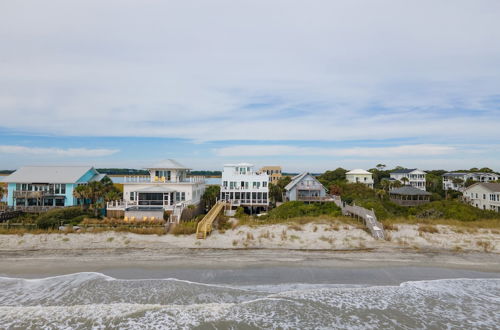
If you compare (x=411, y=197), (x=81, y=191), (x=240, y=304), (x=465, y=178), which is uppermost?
(x=465, y=178)

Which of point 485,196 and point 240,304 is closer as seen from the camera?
point 240,304

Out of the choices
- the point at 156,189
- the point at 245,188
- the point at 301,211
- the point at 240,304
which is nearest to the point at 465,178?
the point at 301,211

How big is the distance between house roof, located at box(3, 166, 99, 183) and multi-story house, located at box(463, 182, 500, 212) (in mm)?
62779

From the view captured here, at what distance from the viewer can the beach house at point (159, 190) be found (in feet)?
99.6

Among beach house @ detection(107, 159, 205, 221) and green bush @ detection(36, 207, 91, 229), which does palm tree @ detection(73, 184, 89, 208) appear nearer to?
green bush @ detection(36, 207, 91, 229)

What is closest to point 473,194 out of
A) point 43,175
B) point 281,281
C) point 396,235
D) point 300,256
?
point 396,235

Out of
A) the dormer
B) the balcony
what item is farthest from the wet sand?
the balcony

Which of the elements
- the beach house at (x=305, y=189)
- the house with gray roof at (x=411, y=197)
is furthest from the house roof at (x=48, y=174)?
the house with gray roof at (x=411, y=197)

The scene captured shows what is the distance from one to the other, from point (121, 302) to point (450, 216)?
3417 centimetres

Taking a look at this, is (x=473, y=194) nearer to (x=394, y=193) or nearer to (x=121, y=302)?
(x=394, y=193)

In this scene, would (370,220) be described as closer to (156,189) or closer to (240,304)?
(240,304)

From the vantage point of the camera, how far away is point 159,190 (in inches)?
1255

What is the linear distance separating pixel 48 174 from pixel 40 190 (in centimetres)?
278

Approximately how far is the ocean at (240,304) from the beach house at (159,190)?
48.2 ft
